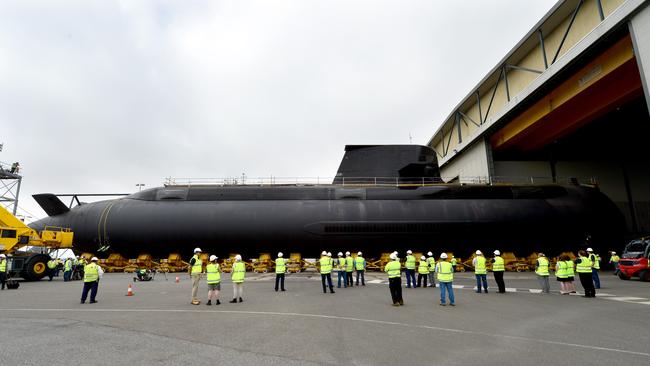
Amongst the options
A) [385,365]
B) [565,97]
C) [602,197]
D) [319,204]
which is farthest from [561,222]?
[385,365]

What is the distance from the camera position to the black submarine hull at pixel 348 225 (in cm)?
1967

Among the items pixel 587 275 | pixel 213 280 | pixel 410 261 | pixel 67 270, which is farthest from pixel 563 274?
pixel 67 270

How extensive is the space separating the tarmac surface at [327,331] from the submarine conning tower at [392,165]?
12.5 meters

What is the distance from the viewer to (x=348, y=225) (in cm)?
1964

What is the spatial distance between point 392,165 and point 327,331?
57.0 ft

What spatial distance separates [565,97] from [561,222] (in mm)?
7722

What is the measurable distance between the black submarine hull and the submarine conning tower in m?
1.52

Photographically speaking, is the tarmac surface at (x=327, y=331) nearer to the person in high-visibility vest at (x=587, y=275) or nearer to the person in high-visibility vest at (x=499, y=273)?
the person in high-visibility vest at (x=587, y=275)

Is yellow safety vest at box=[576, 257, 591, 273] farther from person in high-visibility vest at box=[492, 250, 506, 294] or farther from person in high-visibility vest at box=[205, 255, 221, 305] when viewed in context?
→ person in high-visibility vest at box=[205, 255, 221, 305]

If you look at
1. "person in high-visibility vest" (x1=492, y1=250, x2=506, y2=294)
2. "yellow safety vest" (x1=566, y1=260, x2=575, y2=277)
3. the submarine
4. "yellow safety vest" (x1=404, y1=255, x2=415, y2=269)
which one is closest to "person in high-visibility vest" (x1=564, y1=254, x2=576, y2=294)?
"yellow safety vest" (x1=566, y1=260, x2=575, y2=277)

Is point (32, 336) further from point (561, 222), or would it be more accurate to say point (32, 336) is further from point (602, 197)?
point (602, 197)

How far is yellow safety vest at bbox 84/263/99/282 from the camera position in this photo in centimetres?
963

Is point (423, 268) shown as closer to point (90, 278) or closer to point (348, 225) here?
point (348, 225)

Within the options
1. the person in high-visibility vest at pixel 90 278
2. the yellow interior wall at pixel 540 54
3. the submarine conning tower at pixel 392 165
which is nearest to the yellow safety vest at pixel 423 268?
the submarine conning tower at pixel 392 165
